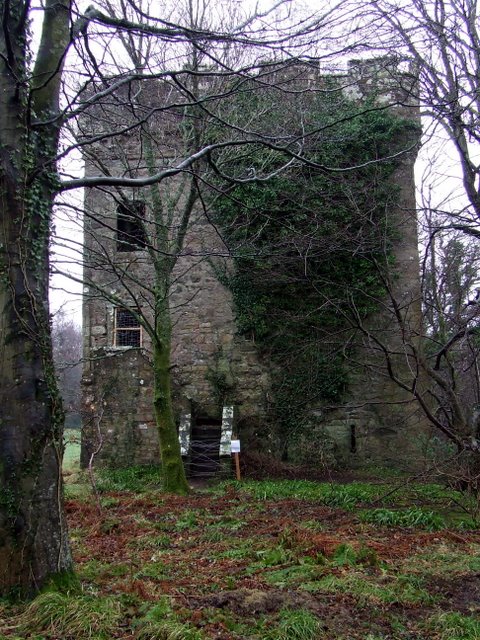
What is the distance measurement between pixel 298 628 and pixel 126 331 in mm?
10453

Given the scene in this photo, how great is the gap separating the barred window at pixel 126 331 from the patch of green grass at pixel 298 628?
10068 mm

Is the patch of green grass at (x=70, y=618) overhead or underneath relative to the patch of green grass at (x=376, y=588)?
overhead

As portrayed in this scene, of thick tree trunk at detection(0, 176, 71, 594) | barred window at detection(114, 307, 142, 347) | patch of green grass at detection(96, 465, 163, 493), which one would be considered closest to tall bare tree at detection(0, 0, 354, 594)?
thick tree trunk at detection(0, 176, 71, 594)

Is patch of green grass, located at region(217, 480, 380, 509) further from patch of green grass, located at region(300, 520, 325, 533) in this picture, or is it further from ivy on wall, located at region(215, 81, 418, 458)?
ivy on wall, located at region(215, 81, 418, 458)

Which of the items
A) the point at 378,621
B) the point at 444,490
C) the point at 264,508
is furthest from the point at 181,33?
the point at 444,490

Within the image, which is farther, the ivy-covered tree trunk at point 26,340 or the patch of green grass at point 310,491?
the patch of green grass at point 310,491

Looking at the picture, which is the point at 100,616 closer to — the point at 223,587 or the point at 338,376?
the point at 223,587

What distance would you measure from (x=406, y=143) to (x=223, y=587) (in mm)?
10784

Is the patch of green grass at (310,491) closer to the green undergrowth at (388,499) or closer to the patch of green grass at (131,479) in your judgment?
the green undergrowth at (388,499)

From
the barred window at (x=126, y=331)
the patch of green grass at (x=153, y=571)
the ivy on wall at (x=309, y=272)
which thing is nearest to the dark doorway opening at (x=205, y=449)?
the ivy on wall at (x=309, y=272)

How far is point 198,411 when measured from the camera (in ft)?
41.3

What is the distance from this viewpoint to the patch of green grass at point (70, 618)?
3.40 m

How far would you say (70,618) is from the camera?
11.6ft

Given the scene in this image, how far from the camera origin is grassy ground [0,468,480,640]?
3.56 m
